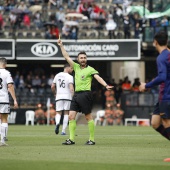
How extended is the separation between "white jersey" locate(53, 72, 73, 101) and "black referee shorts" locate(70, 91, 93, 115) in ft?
20.7

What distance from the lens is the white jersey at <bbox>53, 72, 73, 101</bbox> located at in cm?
2477

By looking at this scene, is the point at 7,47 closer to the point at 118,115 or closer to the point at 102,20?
the point at 102,20

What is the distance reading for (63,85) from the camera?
25016 mm

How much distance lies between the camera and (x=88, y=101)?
60.1 ft

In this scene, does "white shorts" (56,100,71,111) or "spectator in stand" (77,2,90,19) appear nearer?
"white shorts" (56,100,71,111)

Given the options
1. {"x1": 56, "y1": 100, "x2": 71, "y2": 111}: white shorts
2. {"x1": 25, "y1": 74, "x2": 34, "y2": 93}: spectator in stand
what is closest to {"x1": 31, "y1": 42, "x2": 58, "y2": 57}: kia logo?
{"x1": 25, "y1": 74, "x2": 34, "y2": 93}: spectator in stand

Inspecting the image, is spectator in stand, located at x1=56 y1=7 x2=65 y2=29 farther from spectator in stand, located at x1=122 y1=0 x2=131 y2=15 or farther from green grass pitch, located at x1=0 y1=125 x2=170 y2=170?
green grass pitch, located at x1=0 y1=125 x2=170 y2=170

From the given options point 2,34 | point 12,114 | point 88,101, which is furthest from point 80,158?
point 2,34

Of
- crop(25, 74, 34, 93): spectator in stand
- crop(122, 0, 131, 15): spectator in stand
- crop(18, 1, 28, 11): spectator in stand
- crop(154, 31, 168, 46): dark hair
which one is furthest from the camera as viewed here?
crop(18, 1, 28, 11): spectator in stand

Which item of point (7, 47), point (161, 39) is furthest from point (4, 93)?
point (7, 47)

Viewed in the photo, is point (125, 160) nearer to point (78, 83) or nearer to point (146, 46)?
point (78, 83)

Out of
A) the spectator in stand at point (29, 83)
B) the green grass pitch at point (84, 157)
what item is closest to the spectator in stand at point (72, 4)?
the spectator in stand at point (29, 83)

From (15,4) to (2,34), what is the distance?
9.43 ft

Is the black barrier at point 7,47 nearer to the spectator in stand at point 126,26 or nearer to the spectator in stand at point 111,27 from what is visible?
the spectator in stand at point 111,27
